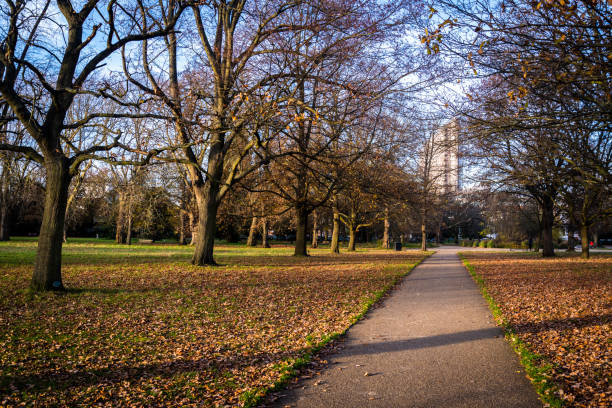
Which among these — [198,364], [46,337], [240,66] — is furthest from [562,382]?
[240,66]

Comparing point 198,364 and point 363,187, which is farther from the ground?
point 363,187

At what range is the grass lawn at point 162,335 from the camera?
435 cm

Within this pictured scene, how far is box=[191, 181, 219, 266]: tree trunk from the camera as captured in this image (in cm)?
1620

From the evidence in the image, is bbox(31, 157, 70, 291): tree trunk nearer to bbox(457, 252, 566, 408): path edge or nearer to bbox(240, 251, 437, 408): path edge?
bbox(240, 251, 437, 408): path edge

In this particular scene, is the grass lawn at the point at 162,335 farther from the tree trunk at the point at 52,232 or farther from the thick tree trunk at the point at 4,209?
the thick tree trunk at the point at 4,209

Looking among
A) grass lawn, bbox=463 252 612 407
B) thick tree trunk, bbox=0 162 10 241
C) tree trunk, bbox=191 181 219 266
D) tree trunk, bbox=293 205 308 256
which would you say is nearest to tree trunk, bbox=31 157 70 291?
tree trunk, bbox=191 181 219 266

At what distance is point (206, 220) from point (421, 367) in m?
12.5

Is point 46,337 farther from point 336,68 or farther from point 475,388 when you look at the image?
point 336,68

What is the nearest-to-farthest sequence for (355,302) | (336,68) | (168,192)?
(355,302)
(336,68)
(168,192)

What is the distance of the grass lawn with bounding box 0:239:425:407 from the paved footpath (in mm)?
506

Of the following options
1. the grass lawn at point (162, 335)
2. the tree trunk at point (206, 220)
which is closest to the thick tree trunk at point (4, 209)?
the tree trunk at point (206, 220)

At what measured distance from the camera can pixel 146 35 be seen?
34.5 feet

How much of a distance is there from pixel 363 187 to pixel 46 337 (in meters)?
13.8

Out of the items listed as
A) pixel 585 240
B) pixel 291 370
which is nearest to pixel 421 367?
pixel 291 370
